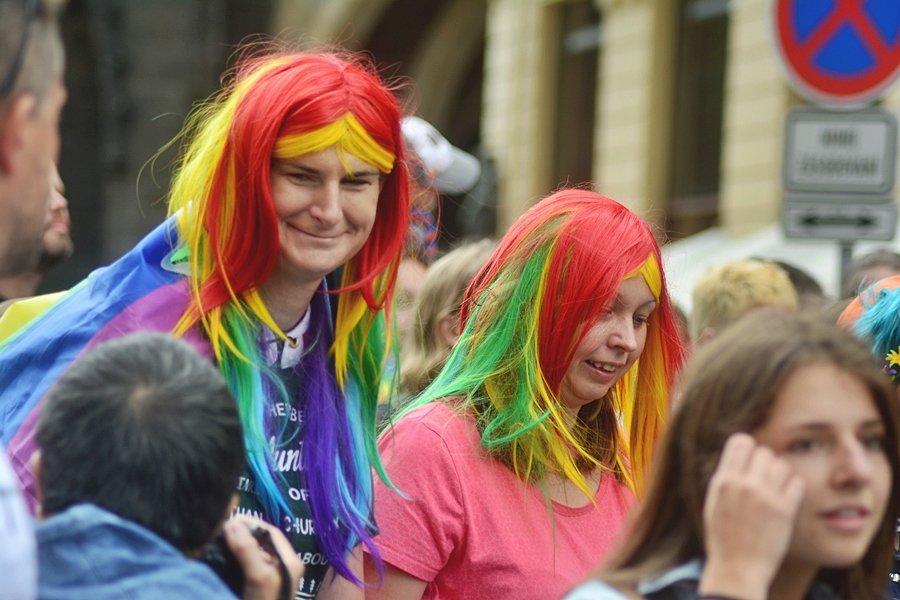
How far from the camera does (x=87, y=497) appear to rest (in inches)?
90.0

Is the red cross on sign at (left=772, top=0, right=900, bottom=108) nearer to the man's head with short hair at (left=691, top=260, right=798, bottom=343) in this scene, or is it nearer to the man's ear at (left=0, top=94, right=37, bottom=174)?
the man's head with short hair at (left=691, top=260, right=798, bottom=343)

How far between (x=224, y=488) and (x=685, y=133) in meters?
13.5

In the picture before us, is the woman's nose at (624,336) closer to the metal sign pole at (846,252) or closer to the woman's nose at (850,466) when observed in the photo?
the woman's nose at (850,466)

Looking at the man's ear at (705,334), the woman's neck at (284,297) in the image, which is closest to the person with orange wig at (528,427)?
the woman's neck at (284,297)

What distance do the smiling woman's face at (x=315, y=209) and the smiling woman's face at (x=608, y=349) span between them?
0.57m

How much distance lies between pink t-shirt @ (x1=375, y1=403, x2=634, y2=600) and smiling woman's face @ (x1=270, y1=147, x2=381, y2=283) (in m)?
0.42

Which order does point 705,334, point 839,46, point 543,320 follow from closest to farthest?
1. point 543,320
2. point 705,334
3. point 839,46

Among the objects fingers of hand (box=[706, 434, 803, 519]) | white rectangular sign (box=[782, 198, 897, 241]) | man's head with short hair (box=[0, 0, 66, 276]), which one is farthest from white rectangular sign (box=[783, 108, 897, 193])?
man's head with short hair (box=[0, 0, 66, 276])

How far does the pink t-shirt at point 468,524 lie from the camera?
3.49 metres

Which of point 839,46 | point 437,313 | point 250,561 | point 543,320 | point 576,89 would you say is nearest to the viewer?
point 250,561

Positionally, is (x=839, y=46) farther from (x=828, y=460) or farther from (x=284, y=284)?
(x=828, y=460)

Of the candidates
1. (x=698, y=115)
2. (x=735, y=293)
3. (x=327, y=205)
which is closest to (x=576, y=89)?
(x=698, y=115)

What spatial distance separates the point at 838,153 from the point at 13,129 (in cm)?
626

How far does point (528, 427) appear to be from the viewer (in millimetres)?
3576
